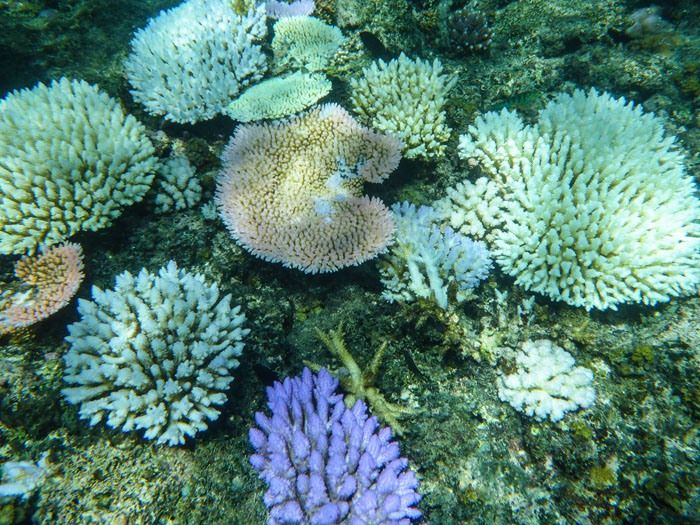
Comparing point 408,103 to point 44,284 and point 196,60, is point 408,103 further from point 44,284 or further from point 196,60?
point 44,284

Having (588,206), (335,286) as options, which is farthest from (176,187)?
(588,206)

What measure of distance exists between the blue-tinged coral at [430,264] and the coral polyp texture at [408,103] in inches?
36.2

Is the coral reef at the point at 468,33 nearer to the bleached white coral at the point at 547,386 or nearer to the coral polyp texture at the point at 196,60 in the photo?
the coral polyp texture at the point at 196,60

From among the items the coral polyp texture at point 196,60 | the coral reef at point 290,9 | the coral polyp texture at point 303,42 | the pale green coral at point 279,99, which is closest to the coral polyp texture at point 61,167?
the coral polyp texture at point 196,60

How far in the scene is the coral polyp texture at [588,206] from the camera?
127 inches

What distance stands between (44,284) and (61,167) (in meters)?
1.03

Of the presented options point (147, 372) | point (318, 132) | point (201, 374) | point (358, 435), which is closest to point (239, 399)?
point (201, 374)

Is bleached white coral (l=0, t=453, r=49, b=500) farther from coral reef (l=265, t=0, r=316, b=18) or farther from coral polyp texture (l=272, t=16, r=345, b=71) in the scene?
coral reef (l=265, t=0, r=316, b=18)

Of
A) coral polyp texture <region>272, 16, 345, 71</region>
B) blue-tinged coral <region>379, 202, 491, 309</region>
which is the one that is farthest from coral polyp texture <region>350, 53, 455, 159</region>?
blue-tinged coral <region>379, 202, 491, 309</region>

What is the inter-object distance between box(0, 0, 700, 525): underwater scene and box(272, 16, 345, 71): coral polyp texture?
0.18 feet

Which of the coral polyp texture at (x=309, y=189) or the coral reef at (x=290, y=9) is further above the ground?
the coral reef at (x=290, y=9)

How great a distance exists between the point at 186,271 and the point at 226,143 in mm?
1601

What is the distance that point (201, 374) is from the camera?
275 cm

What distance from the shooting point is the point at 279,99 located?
402cm
